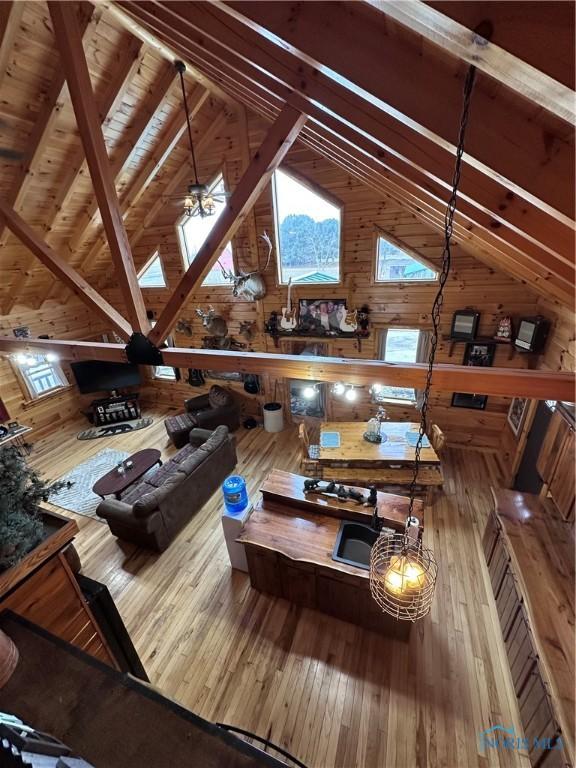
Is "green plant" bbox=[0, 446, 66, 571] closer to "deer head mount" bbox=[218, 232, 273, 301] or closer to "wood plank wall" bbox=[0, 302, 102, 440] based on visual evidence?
"deer head mount" bbox=[218, 232, 273, 301]

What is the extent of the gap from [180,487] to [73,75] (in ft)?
13.7

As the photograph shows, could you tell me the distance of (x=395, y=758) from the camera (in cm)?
234

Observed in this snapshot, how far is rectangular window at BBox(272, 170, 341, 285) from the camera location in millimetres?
5027

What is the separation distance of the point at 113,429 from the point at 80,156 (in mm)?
5116

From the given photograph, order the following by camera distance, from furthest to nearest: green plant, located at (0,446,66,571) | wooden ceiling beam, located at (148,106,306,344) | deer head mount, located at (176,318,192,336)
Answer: deer head mount, located at (176,318,192,336)
wooden ceiling beam, located at (148,106,306,344)
green plant, located at (0,446,66,571)

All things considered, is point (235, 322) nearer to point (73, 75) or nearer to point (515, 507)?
point (73, 75)

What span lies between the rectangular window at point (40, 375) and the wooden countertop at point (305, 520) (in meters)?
5.90

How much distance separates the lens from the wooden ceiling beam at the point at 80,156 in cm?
335

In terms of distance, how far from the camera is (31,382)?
6.49 m

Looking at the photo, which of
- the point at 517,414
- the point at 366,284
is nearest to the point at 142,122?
the point at 366,284

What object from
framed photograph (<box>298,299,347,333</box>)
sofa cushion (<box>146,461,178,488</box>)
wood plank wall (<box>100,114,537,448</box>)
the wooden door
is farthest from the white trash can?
the wooden door

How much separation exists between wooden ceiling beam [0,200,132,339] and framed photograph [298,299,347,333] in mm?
3292

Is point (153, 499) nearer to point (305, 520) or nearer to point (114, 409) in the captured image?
point (305, 520)

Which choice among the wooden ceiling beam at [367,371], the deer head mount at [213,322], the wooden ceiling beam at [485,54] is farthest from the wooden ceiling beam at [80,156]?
the wooden ceiling beam at [485,54]
